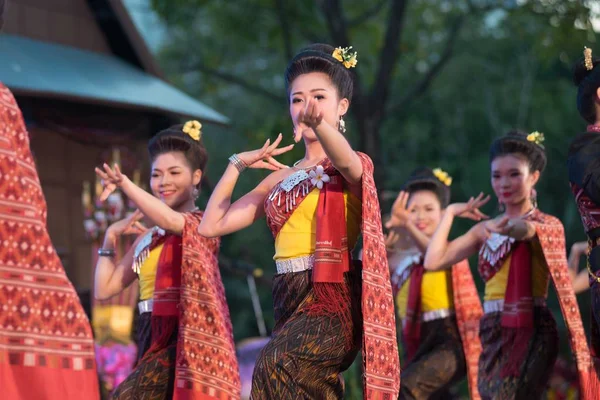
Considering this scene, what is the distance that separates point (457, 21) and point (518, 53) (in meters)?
11.0

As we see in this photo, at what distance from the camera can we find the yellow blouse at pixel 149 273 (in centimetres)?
635

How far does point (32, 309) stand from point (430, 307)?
4549 millimetres

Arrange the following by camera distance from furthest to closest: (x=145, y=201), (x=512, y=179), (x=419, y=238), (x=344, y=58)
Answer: (x=419, y=238), (x=512, y=179), (x=145, y=201), (x=344, y=58)

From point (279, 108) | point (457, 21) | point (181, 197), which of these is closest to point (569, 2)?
point (457, 21)

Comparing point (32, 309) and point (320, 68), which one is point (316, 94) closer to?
point (320, 68)

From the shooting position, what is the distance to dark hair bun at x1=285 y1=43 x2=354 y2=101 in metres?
4.96

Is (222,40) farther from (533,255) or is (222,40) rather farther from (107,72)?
(533,255)

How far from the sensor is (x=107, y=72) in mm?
12492

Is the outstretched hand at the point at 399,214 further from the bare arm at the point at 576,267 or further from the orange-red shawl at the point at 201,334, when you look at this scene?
the orange-red shawl at the point at 201,334

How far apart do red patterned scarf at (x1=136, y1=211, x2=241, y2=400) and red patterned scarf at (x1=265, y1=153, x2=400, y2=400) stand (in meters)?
1.44

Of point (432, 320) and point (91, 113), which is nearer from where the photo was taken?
point (432, 320)

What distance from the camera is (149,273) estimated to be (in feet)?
20.9

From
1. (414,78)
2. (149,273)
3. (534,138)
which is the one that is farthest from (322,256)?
(414,78)

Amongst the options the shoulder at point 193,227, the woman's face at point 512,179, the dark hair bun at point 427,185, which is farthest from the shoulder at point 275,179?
the dark hair bun at point 427,185
